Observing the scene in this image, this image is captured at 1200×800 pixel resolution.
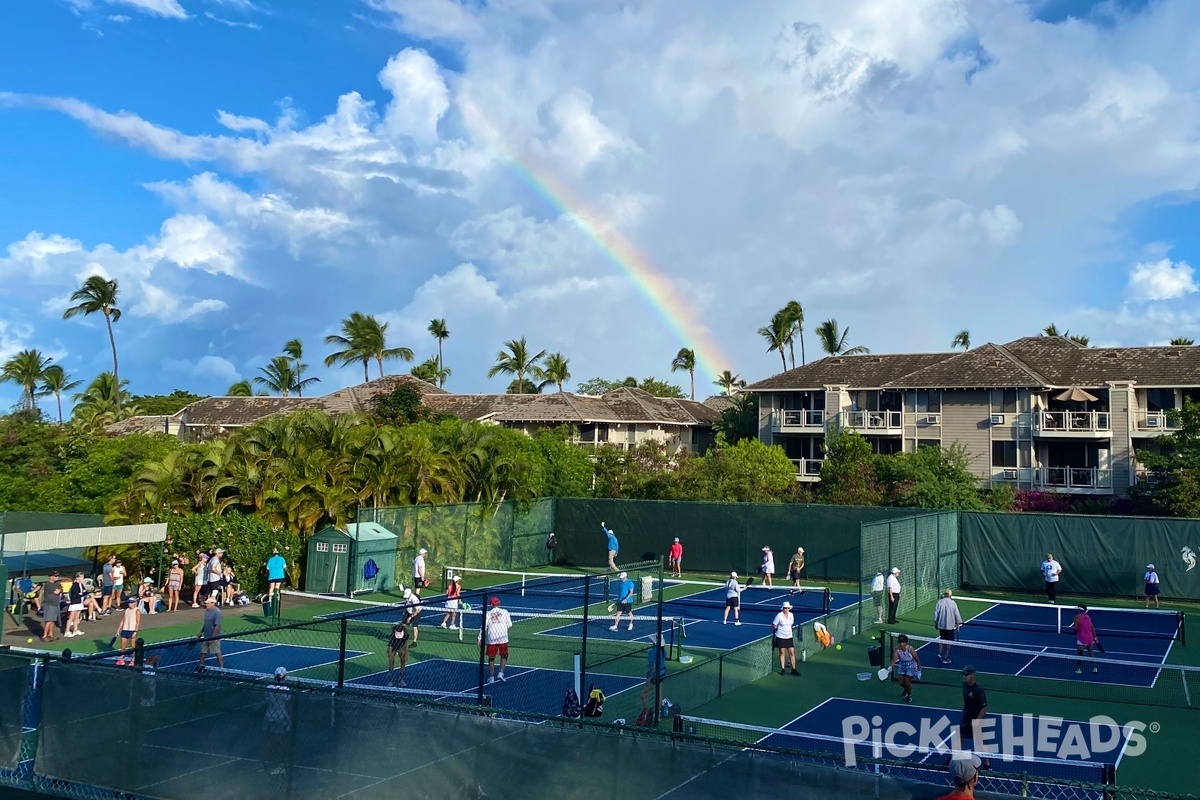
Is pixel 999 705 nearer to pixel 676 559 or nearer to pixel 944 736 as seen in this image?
pixel 944 736

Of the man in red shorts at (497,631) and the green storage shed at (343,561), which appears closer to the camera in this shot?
the man in red shorts at (497,631)

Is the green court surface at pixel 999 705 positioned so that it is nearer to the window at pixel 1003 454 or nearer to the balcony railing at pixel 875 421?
the window at pixel 1003 454

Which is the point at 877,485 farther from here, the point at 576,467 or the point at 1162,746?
the point at 1162,746

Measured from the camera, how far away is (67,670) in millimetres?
9891

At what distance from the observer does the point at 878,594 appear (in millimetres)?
26250

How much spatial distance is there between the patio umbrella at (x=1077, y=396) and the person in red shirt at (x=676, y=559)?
21209mm

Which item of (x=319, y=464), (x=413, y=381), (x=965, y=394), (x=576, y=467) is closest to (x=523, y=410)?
(x=413, y=381)

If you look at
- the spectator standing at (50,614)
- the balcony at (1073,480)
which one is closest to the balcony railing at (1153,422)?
the balcony at (1073,480)

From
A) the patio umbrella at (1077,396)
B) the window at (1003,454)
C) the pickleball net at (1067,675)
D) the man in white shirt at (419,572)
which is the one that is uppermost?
the patio umbrella at (1077,396)

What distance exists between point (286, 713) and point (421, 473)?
86.3 feet

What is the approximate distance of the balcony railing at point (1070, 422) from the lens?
47125 millimetres

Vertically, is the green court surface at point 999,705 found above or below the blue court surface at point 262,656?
below

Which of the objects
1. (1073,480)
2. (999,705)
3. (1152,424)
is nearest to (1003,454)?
(1073,480)

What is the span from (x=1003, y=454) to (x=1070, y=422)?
3.51 m
